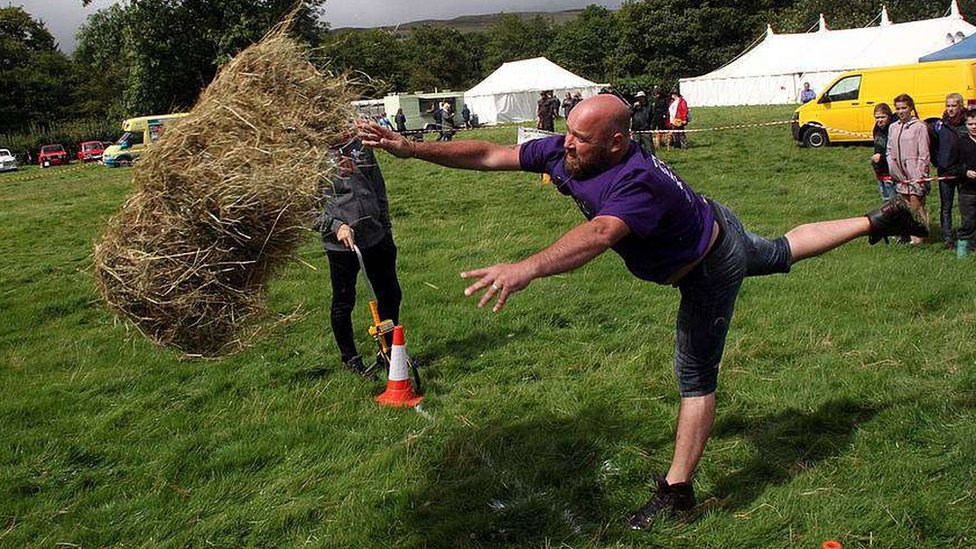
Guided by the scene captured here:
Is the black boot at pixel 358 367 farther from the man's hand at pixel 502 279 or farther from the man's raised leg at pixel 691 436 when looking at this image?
the man's hand at pixel 502 279

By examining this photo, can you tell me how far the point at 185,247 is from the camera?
3283 millimetres

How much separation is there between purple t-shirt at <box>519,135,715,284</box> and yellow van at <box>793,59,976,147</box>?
1889 centimetres

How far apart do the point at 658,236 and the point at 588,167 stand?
473 mm

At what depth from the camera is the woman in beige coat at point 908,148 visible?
9.16 metres

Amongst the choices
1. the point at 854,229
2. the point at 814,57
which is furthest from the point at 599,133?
the point at 814,57

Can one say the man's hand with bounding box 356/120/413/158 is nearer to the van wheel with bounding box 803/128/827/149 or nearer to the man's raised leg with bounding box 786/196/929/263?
the man's raised leg with bounding box 786/196/929/263

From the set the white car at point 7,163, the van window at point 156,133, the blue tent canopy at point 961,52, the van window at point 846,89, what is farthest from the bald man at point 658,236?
the white car at point 7,163

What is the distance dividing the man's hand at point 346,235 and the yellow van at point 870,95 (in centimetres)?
1851

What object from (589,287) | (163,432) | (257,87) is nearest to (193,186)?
(257,87)

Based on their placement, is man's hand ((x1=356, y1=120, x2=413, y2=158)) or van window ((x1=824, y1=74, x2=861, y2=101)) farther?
van window ((x1=824, y1=74, x2=861, y2=101))

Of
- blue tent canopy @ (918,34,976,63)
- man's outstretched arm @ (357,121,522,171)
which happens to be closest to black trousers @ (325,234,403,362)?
man's outstretched arm @ (357,121,522,171)

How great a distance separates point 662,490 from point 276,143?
8.57 feet

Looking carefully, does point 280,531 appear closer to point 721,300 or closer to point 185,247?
point 185,247

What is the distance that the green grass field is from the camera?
3.95 metres
